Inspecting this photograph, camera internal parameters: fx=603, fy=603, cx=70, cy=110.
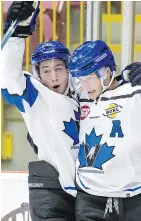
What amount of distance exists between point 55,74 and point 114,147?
30 centimetres

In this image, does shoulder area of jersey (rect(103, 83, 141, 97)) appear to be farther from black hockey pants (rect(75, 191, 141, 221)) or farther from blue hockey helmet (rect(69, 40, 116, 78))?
black hockey pants (rect(75, 191, 141, 221))

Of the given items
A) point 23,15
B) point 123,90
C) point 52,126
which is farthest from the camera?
point 52,126

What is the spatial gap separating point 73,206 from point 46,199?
0.09 meters

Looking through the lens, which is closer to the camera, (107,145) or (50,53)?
(107,145)

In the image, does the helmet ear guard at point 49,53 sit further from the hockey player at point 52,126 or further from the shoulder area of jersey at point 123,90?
the shoulder area of jersey at point 123,90

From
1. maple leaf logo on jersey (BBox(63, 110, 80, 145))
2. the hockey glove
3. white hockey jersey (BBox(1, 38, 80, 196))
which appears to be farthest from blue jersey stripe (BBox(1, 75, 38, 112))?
the hockey glove

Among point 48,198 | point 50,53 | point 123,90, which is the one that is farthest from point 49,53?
point 48,198

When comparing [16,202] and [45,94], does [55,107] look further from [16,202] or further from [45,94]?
[16,202]

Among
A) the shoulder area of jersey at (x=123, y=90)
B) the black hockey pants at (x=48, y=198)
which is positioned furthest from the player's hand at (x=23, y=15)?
the black hockey pants at (x=48, y=198)

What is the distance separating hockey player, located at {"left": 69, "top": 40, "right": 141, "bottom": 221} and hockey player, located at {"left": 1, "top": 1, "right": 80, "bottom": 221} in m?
0.06

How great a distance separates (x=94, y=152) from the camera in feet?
5.71

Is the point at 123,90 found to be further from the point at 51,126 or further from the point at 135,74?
the point at 51,126

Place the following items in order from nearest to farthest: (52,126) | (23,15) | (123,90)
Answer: (23,15) < (123,90) < (52,126)

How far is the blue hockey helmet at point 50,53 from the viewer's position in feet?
6.04
